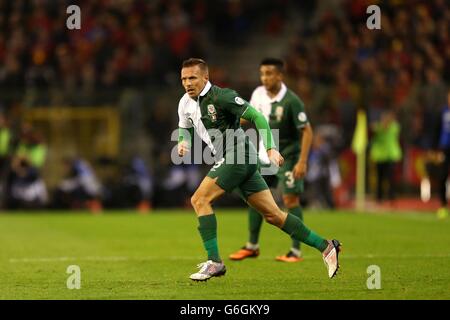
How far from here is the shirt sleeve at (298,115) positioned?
11555 millimetres

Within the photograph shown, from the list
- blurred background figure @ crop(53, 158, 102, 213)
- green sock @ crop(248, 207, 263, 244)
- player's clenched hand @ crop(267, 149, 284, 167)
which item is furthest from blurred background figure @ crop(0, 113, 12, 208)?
player's clenched hand @ crop(267, 149, 284, 167)

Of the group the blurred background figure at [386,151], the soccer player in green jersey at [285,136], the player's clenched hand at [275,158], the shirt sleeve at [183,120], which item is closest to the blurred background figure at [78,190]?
the blurred background figure at [386,151]

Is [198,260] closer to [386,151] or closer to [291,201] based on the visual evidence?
[291,201]

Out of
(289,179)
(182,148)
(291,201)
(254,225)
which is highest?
(182,148)

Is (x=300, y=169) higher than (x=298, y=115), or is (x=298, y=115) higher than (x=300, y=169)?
(x=298, y=115)

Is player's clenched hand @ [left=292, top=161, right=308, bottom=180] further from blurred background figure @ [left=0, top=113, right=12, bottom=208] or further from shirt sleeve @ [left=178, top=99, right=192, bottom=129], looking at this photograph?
blurred background figure @ [left=0, top=113, right=12, bottom=208]

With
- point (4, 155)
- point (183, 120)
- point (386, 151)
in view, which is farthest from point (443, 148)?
point (183, 120)

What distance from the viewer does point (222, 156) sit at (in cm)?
958

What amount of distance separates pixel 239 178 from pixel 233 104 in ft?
2.32

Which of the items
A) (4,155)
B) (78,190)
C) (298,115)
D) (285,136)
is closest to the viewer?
(298,115)

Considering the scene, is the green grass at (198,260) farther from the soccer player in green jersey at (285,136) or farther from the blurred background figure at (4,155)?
the blurred background figure at (4,155)

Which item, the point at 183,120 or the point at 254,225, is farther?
the point at 254,225
